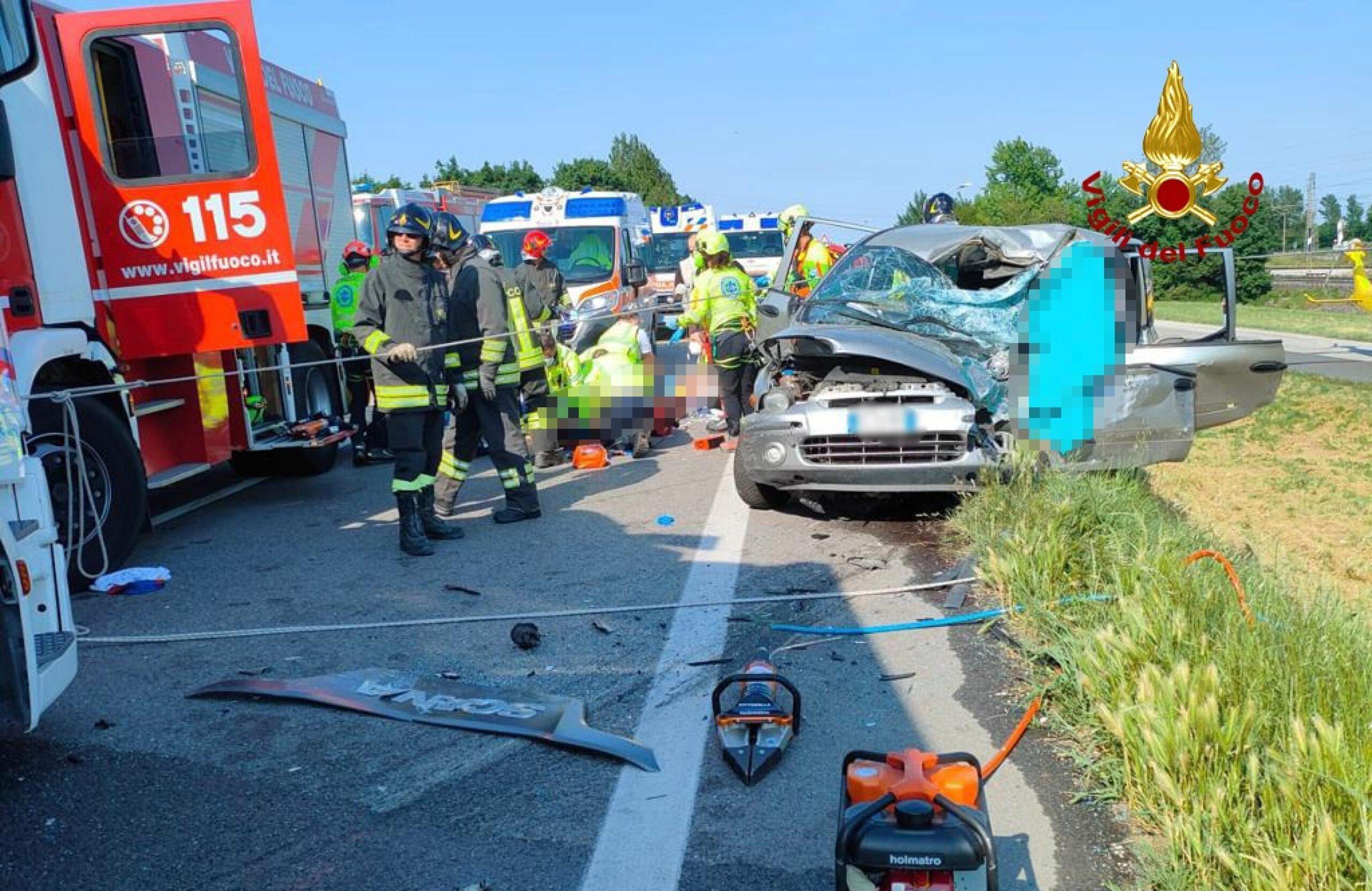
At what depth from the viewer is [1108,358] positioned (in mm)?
6266

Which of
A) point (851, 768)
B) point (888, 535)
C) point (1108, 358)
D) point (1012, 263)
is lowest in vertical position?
point (888, 535)

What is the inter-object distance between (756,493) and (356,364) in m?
4.60

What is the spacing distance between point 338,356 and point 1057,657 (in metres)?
7.49

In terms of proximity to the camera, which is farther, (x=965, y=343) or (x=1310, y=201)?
(x=1310, y=201)

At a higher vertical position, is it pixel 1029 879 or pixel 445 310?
pixel 445 310

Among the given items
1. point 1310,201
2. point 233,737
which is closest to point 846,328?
point 233,737

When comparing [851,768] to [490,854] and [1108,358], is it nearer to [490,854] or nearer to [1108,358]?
[490,854]

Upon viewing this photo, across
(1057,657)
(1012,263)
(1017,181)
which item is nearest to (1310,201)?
(1017,181)

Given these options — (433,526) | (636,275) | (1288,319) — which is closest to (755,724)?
(433,526)

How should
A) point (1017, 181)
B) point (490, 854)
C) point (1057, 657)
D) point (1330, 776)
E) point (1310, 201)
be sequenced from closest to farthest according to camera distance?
1. point (1330, 776)
2. point (490, 854)
3. point (1057, 657)
4. point (1310, 201)
5. point (1017, 181)

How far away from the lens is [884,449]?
20.4 feet

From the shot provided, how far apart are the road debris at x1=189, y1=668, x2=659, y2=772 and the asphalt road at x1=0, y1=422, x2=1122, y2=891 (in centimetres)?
6

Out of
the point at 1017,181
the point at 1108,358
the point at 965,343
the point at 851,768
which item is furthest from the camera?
the point at 1017,181

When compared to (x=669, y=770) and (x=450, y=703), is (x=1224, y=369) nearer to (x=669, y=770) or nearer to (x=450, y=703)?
(x=669, y=770)
